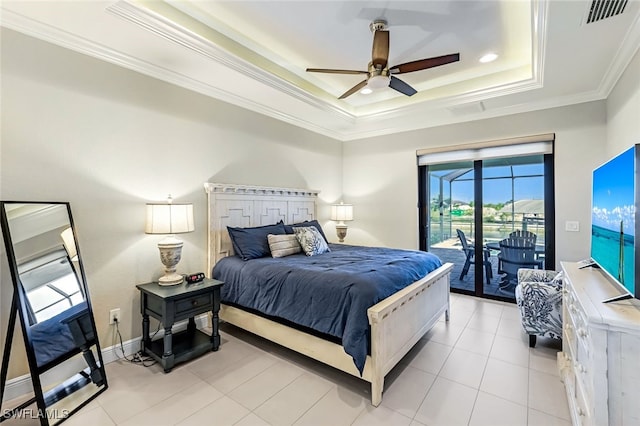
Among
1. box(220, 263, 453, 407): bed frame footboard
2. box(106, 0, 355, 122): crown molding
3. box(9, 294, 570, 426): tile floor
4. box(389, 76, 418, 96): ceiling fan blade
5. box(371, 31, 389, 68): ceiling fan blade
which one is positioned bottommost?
box(9, 294, 570, 426): tile floor

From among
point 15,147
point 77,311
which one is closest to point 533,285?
point 77,311

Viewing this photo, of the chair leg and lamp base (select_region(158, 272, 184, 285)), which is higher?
lamp base (select_region(158, 272, 184, 285))

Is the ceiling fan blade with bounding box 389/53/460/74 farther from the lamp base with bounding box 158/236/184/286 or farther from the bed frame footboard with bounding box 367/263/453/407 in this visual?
the lamp base with bounding box 158/236/184/286

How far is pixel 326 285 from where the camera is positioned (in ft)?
7.54

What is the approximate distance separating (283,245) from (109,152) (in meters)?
1.85

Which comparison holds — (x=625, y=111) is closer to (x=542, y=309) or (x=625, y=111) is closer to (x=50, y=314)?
(x=542, y=309)

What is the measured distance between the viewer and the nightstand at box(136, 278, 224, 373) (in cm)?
242

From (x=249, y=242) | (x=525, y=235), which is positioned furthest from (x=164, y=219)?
(x=525, y=235)

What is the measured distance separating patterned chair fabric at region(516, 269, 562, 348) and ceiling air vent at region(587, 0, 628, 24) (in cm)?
211

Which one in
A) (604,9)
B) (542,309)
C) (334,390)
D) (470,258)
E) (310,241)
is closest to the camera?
(604,9)

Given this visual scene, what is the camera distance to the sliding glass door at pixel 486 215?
3908 millimetres

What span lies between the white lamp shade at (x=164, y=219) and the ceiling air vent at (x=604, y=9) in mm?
3438

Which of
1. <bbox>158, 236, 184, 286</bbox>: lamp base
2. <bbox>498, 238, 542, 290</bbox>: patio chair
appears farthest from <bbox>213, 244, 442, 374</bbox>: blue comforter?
<bbox>498, 238, 542, 290</bbox>: patio chair

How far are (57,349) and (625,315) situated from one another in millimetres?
3253
